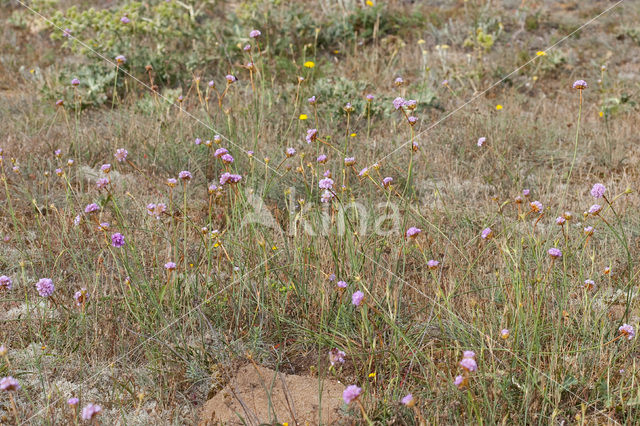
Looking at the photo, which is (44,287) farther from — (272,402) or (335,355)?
(335,355)

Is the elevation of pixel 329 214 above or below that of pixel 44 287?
below

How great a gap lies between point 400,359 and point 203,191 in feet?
7.22

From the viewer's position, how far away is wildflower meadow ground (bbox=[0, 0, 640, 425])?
2.30m

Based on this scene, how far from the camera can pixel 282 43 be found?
6348mm

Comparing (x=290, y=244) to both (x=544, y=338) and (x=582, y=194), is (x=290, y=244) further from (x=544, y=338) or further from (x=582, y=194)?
(x=582, y=194)

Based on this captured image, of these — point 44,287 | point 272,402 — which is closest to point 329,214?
point 272,402

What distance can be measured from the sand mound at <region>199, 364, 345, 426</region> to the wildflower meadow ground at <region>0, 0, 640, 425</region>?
8 centimetres

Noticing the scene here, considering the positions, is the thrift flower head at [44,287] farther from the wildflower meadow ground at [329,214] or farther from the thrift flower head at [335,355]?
the thrift flower head at [335,355]

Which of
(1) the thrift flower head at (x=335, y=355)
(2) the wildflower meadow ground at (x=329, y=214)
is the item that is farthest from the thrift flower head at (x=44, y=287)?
(1) the thrift flower head at (x=335, y=355)

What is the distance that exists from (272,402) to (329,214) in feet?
5.12

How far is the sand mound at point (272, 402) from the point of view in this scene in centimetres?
218

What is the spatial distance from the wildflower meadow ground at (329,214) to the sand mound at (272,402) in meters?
0.08

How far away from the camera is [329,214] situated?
3.67m

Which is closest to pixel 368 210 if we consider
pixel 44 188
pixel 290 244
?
pixel 290 244
